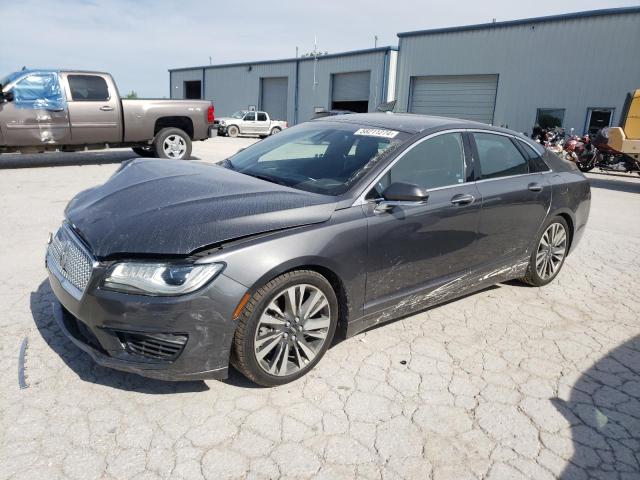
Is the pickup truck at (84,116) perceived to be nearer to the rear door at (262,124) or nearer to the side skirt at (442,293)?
the side skirt at (442,293)

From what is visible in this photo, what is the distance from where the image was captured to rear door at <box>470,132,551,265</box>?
3918 millimetres

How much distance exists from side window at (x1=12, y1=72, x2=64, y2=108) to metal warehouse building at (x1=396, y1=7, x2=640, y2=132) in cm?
1823

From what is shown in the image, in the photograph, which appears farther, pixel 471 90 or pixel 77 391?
pixel 471 90

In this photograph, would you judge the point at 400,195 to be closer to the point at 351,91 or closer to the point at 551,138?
the point at 551,138

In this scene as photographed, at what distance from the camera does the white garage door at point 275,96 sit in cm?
3509

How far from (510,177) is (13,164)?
36.6ft

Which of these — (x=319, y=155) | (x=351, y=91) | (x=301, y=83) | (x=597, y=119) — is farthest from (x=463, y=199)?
(x=301, y=83)

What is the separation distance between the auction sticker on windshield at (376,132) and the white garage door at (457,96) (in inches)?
778

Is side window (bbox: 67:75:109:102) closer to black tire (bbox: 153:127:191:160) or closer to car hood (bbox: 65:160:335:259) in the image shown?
black tire (bbox: 153:127:191:160)

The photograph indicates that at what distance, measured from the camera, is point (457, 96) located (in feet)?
78.1

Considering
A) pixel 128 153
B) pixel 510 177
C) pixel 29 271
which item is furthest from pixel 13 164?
pixel 510 177

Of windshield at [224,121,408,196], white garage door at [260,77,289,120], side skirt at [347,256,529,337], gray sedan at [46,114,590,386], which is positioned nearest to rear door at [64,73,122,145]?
gray sedan at [46,114,590,386]

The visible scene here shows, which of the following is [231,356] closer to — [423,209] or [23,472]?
[23,472]

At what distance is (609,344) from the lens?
3.69 metres
